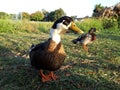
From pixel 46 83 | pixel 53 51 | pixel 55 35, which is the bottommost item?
Answer: pixel 46 83

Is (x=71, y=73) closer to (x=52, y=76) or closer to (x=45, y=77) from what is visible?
(x=52, y=76)

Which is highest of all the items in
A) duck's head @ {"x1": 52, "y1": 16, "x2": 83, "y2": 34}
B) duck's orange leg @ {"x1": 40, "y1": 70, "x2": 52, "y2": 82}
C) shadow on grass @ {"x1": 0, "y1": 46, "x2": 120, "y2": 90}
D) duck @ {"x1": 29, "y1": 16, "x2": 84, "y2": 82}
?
duck's head @ {"x1": 52, "y1": 16, "x2": 83, "y2": 34}

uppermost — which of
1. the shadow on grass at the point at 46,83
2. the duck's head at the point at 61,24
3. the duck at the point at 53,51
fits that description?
the duck's head at the point at 61,24

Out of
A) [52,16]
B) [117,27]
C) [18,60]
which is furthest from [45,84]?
[52,16]

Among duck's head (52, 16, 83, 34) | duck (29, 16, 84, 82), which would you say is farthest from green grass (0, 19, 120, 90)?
duck's head (52, 16, 83, 34)

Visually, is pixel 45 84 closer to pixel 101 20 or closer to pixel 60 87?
pixel 60 87

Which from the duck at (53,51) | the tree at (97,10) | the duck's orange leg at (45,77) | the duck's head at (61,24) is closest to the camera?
the duck at (53,51)

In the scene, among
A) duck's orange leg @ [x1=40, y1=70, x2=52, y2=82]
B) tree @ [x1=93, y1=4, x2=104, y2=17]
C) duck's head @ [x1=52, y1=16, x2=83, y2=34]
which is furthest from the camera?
tree @ [x1=93, y1=4, x2=104, y2=17]

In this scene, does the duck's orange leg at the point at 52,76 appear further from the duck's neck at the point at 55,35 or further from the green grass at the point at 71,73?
the duck's neck at the point at 55,35

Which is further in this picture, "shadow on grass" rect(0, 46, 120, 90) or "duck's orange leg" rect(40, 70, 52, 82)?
"duck's orange leg" rect(40, 70, 52, 82)

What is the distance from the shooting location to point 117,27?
2328 cm

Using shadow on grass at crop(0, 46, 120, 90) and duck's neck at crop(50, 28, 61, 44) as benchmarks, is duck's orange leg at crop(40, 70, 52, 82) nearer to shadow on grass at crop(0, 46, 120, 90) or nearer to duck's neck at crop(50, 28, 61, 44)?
shadow on grass at crop(0, 46, 120, 90)

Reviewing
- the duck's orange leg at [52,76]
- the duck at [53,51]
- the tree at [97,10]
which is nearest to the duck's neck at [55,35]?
the duck at [53,51]

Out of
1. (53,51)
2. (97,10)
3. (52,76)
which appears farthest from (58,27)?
(97,10)
